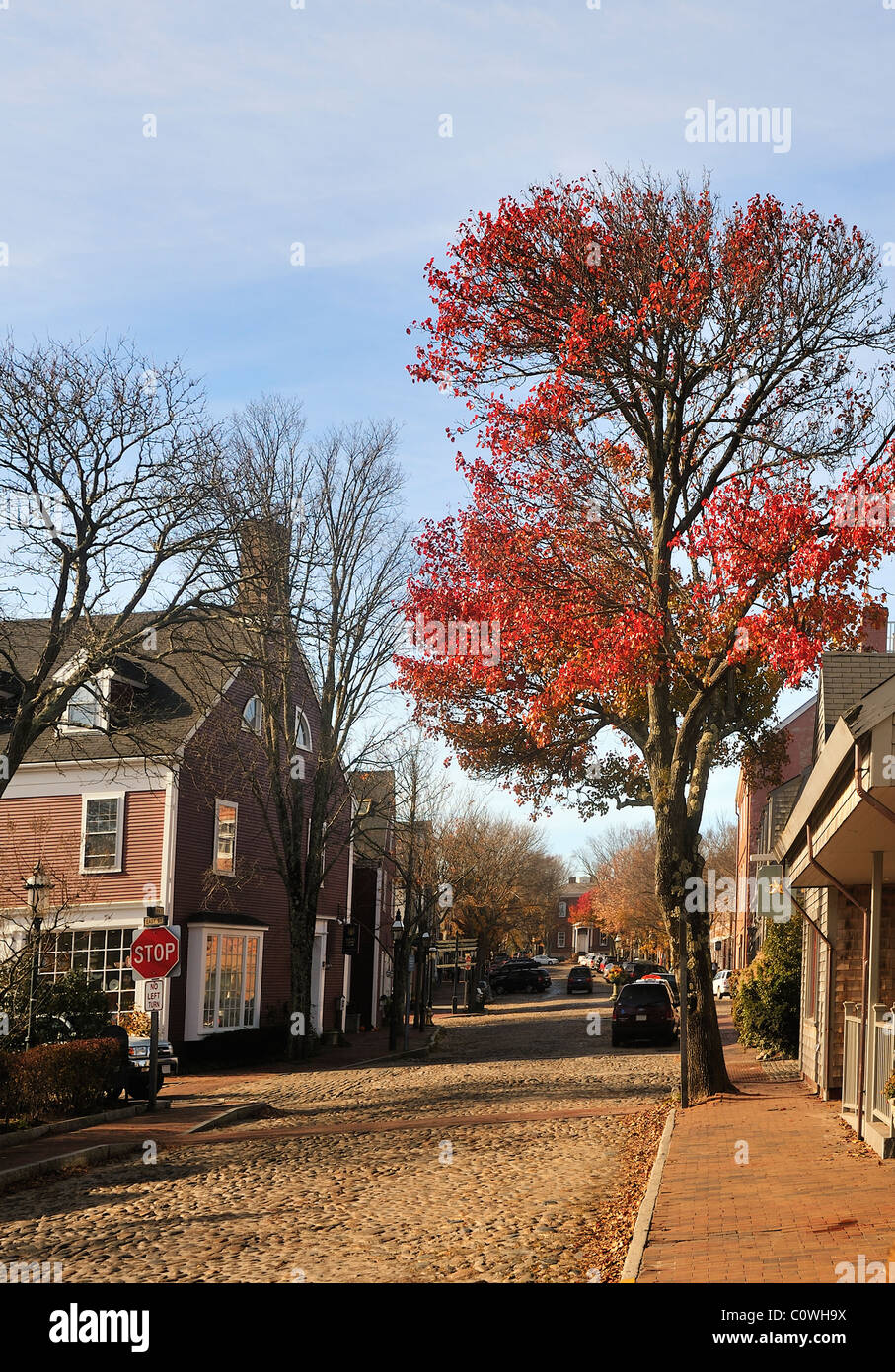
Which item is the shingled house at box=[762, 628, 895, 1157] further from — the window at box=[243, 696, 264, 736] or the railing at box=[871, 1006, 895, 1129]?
the window at box=[243, 696, 264, 736]

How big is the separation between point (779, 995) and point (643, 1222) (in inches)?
714

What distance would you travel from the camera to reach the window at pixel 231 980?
29.4 metres

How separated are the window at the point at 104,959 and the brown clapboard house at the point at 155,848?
30mm

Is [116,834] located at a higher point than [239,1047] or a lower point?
higher

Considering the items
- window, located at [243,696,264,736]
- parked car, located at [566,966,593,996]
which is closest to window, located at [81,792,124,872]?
window, located at [243,696,264,736]

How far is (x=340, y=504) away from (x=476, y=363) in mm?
11657

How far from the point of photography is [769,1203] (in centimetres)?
983

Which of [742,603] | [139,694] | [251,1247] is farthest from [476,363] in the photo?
[139,694]

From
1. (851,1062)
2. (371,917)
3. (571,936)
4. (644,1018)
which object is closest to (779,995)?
(644,1018)

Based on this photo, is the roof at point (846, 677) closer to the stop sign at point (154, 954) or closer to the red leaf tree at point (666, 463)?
the red leaf tree at point (666, 463)

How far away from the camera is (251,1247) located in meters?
9.42

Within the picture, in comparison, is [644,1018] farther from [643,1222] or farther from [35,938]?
[643,1222]

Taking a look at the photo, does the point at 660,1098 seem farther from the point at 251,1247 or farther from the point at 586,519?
the point at 251,1247

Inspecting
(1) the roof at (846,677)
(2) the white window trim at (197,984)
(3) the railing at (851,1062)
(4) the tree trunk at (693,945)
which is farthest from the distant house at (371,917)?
(3) the railing at (851,1062)
